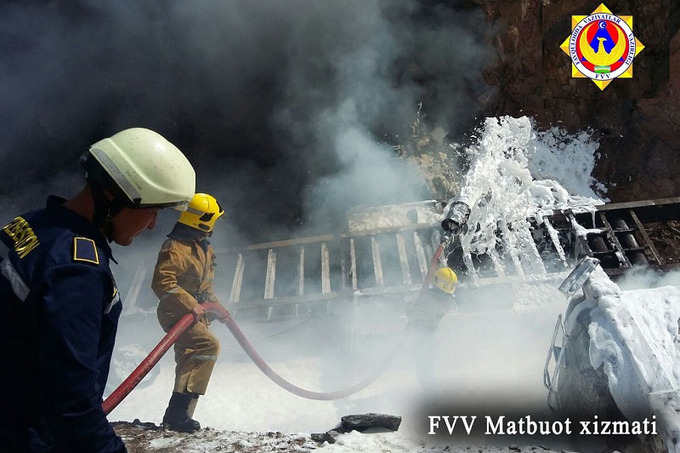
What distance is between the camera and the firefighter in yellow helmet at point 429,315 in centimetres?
460

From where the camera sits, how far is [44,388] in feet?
4.15

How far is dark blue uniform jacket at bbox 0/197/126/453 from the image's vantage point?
1259 millimetres

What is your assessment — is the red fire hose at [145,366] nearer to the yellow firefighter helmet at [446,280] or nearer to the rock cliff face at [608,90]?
the yellow firefighter helmet at [446,280]

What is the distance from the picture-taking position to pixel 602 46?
753cm

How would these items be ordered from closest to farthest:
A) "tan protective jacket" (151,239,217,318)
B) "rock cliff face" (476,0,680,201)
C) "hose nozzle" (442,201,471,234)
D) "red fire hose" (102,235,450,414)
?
"red fire hose" (102,235,450,414), "tan protective jacket" (151,239,217,318), "hose nozzle" (442,201,471,234), "rock cliff face" (476,0,680,201)

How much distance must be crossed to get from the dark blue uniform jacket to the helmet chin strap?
0.12 m

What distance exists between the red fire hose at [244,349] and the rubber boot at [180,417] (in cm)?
64

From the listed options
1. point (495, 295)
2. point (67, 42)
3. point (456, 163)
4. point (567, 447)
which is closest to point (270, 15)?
point (67, 42)

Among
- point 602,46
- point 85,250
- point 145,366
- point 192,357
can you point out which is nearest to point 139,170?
point 85,250

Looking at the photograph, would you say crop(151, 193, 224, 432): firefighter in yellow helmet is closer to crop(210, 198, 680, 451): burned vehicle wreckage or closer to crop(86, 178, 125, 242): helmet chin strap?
crop(210, 198, 680, 451): burned vehicle wreckage

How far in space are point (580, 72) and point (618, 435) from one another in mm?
6824

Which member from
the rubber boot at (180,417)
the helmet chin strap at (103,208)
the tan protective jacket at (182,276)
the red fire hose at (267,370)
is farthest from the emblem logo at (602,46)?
the helmet chin strap at (103,208)

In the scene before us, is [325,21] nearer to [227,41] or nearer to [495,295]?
[227,41]

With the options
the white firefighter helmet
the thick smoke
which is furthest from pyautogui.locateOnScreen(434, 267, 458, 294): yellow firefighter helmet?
the white firefighter helmet
